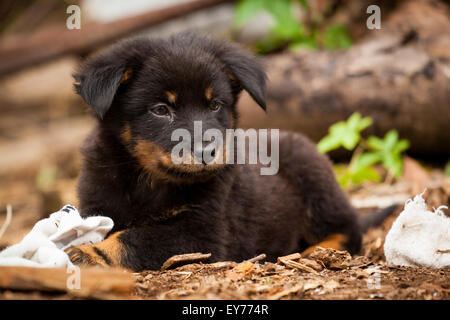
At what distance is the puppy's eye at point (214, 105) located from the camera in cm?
348

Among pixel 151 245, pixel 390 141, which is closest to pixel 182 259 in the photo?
pixel 151 245

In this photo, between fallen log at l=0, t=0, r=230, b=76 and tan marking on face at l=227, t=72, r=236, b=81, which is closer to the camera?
tan marking on face at l=227, t=72, r=236, b=81

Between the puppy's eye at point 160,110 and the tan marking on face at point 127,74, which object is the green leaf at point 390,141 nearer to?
the puppy's eye at point 160,110

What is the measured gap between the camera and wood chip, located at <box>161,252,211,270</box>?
3.03 m

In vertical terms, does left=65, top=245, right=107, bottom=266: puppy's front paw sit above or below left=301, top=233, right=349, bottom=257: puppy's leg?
above

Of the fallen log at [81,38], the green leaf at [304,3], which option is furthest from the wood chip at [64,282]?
the fallen log at [81,38]

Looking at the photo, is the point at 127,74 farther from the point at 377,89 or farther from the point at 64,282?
the point at 377,89

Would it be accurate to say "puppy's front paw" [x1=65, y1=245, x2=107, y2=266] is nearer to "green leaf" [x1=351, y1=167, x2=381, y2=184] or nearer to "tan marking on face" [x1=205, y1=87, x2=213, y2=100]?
"tan marking on face" [x1=205, y1=87, x2=213, y2=100]

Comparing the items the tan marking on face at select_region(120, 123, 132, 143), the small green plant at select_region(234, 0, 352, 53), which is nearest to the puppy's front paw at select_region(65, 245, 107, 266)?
the tan marking on face at select_region(120, 123, 132, 143)

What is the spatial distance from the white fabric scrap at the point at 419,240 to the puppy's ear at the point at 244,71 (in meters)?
1.13

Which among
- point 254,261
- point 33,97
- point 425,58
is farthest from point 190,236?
point 33,97

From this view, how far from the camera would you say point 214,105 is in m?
3.51

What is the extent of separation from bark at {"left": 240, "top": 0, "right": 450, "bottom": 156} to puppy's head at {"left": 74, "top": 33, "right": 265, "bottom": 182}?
2.86 metres

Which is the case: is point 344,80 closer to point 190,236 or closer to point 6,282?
point 190,236
